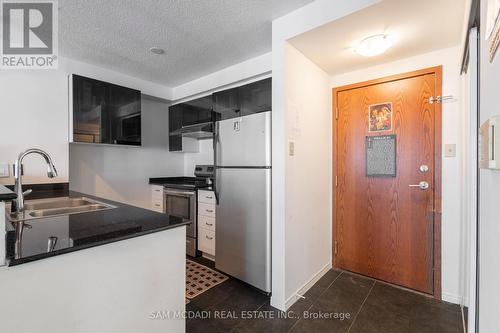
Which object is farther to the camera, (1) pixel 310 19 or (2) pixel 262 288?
(2) pixel 262 288

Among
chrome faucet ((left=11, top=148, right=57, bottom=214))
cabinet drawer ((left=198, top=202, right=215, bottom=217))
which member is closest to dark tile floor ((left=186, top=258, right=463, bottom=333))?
cabinet drawer ((left=198, top=202, right=215, bottom=217))

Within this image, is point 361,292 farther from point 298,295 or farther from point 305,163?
point 305,163

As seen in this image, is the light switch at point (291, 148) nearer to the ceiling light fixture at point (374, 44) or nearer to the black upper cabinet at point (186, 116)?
the ceiling light fixture at point (374, 44)

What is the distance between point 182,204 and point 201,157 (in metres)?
1.01

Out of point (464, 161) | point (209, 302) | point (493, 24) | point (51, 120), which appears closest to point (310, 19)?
point (493, 24)

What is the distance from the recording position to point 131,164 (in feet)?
11.6

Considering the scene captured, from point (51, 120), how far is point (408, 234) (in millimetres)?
3856

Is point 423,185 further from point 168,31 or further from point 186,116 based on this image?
point 186,116

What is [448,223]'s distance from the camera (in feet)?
6.64

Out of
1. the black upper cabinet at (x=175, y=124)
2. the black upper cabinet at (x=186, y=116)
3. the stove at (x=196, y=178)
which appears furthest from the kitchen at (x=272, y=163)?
the black upper cabinet at (x=175, y=124)

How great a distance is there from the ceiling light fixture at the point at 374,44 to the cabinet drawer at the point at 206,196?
83.4 inches

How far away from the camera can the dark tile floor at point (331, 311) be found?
5.67ft

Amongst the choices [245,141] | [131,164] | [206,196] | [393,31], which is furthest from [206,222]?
[393,31]

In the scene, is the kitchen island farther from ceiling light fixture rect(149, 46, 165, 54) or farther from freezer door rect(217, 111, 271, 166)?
ceiling light fixture rect(149, 46, 165, 54)
